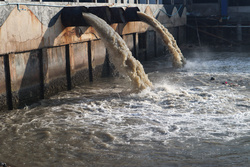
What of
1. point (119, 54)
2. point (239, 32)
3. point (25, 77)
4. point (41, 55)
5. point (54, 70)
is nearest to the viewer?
point (25, 77)

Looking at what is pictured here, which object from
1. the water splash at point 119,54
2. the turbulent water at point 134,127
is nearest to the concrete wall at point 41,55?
the turbulent water at point 134,127

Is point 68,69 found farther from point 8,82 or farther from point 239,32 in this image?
point 239,32

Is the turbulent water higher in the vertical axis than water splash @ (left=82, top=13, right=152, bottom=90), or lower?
lower

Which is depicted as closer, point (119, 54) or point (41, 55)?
point (41, 55)

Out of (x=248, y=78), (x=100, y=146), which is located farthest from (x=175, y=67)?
(x=100, y=146)

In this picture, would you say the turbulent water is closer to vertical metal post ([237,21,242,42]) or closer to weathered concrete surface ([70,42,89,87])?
weathered concrete surface ([70,42,89,87])

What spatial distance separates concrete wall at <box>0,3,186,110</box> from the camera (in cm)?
923

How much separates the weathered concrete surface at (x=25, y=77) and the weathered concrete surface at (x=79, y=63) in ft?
5.74

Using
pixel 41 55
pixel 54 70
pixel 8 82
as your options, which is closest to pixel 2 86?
pixel 8 82

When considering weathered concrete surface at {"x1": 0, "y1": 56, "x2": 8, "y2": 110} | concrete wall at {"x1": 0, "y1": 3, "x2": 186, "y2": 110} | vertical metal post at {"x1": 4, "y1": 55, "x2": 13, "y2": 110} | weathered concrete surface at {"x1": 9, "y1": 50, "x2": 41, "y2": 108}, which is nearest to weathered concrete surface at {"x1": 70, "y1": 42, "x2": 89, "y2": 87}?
concrete wall at {"x1": 0, "y1": 3, "x2": 186, "y2": 110}

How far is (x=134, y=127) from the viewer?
25.9ft

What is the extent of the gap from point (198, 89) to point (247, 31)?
13546 mm

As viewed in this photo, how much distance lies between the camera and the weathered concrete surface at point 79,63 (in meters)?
12.1

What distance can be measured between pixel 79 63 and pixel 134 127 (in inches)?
203
